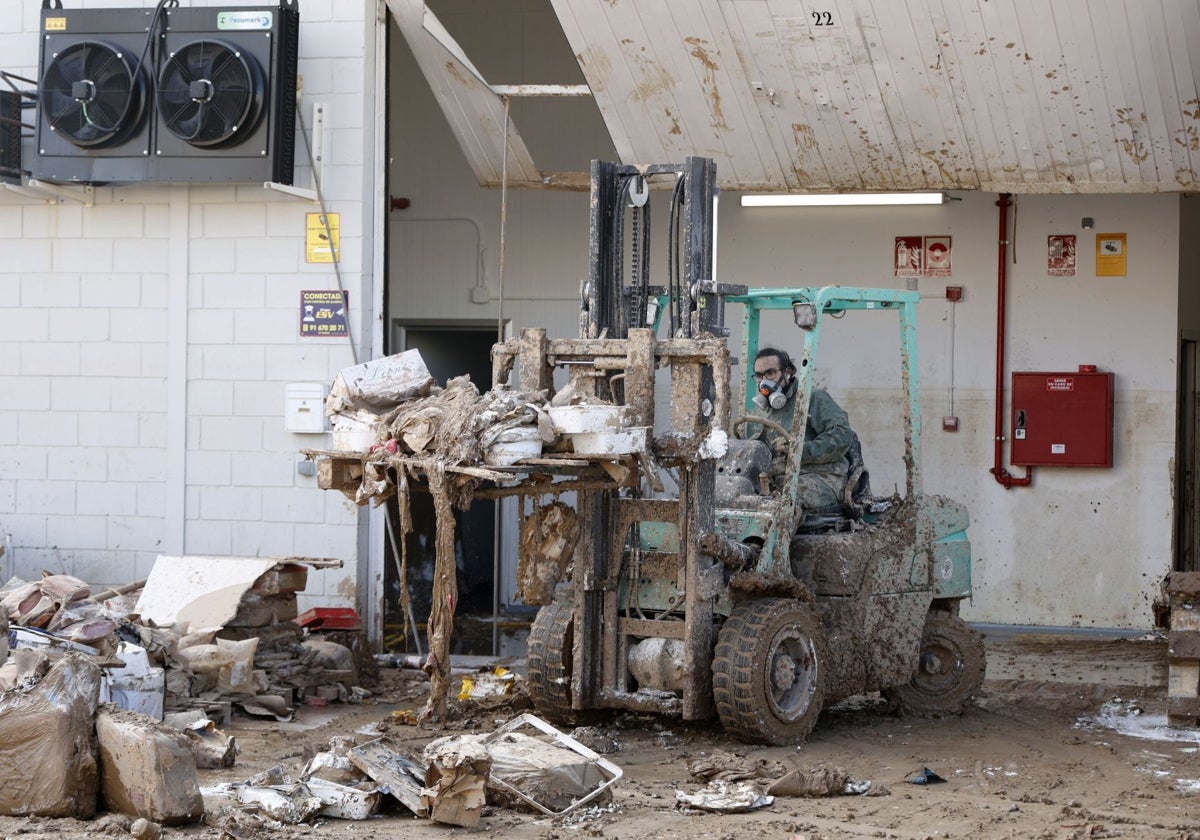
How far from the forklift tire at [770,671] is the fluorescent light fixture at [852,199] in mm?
5091

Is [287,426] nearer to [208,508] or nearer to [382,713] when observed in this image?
[208,508]

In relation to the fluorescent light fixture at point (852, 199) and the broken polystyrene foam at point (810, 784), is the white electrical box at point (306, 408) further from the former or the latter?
the broken polystyrene foam at point (810, 784)

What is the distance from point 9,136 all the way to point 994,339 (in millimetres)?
7896

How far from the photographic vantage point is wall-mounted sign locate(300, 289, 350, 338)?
463 inches

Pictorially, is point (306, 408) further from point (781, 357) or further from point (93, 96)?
point (781, 357)

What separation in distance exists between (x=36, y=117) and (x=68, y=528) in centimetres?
309

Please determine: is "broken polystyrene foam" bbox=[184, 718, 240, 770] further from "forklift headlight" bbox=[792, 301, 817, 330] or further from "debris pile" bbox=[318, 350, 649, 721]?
"forklift headlight" bbox=[792, 301, 817, 330]

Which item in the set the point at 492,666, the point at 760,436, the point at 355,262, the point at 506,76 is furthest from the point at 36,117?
the point at 760,436

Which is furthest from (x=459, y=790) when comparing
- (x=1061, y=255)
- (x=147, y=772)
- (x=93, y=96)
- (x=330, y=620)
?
(x=1061, y=255)

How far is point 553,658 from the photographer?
29.0ft

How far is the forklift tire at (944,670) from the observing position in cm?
1008

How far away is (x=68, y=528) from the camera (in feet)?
40.5

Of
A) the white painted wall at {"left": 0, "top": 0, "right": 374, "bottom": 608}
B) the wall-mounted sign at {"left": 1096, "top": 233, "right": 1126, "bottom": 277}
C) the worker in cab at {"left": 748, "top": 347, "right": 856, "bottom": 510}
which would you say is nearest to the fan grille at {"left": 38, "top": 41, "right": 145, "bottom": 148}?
the white painted wall at {"left": 0, "top": 0, "right": 374, "bottom": 608}

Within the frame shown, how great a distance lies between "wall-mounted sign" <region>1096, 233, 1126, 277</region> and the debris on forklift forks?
158 inches
